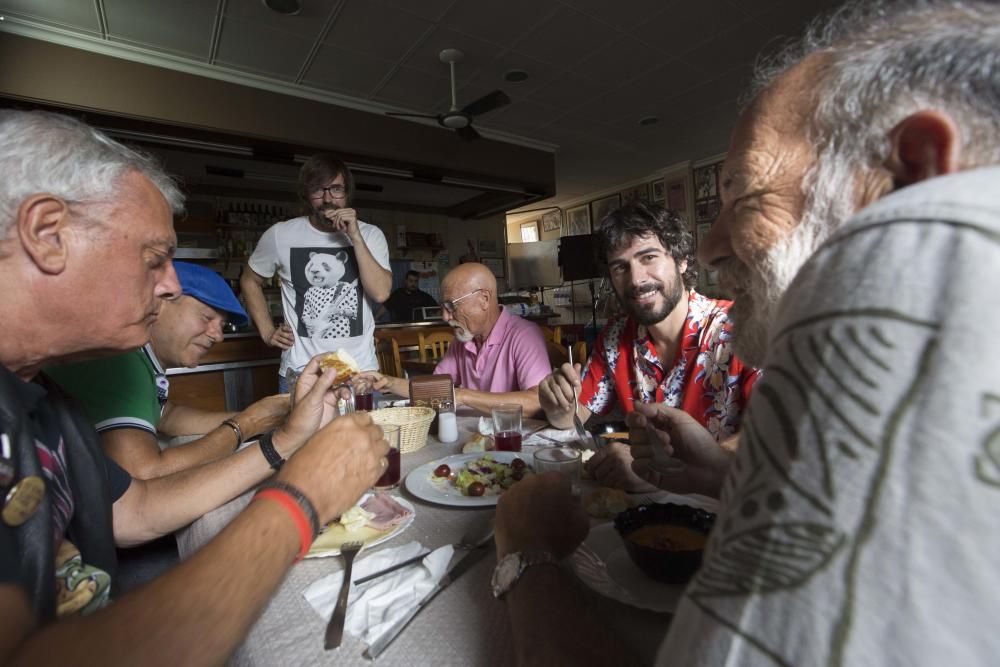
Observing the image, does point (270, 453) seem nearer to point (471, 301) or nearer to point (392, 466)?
point (392, 466)

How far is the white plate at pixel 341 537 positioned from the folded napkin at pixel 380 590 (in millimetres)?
44

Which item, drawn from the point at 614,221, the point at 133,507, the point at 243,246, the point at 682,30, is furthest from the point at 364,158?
the point at 133,507

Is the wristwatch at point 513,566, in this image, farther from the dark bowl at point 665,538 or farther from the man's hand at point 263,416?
the man's hand at point 263,416

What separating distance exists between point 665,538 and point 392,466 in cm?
68

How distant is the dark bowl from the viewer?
66 centimetres

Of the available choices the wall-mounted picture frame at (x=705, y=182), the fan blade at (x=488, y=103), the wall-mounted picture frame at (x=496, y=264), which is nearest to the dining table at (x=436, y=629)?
the fan blade at (x=488, y=103)

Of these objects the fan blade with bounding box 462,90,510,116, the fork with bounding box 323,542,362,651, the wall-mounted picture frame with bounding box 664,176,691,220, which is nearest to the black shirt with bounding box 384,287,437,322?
the fan blade with bounding box 462,90,510,116

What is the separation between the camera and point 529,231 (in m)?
11.3

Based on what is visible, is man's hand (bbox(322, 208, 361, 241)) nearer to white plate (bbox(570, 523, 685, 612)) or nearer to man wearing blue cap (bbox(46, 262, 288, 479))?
man wearing blue cap (bbox(46, 262, 288, 479))

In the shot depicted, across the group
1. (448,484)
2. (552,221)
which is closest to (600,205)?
(552,221)

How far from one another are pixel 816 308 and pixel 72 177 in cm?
103

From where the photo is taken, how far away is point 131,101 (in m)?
4.01

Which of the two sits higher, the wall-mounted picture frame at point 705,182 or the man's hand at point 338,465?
the wall-mounted picture frame at point 705,182

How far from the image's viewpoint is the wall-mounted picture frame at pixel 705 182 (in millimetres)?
7455
